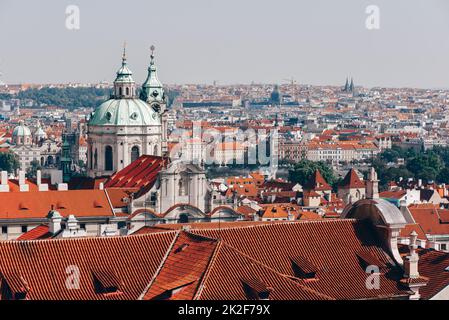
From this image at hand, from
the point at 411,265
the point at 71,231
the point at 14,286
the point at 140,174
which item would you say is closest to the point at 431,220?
the point at 140,174

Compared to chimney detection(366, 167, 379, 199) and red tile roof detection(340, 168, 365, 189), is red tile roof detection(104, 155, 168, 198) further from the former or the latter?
chimney detection(366, 167, 379, 199)

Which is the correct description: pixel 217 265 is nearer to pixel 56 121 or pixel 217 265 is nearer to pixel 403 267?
pixel 403 267

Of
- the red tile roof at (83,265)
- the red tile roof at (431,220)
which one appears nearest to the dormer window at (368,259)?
the red tile roof at (83,265)

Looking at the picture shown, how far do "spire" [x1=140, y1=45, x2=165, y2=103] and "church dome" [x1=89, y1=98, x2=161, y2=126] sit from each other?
30.4 feet

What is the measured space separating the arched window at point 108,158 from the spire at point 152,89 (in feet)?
34.8

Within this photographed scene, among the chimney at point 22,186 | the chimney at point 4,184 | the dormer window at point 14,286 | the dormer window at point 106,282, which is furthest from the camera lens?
the chimney at point 22,186

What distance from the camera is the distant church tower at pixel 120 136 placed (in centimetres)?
5531

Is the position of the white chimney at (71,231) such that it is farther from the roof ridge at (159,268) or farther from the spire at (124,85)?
the spire at (124,85)

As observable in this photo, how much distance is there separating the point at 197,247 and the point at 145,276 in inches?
32.5

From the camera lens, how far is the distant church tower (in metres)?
55.3

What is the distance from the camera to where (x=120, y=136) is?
55469mm

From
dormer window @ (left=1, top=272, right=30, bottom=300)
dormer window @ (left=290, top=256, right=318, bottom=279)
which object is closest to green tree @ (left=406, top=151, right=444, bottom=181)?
dormer window @ (left=290, top=256, right=318, bottom=279)

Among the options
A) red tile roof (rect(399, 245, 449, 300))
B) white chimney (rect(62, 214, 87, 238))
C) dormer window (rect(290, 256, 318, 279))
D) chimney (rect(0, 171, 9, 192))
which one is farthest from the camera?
chimney (rect(0, 171, 9, 192))
